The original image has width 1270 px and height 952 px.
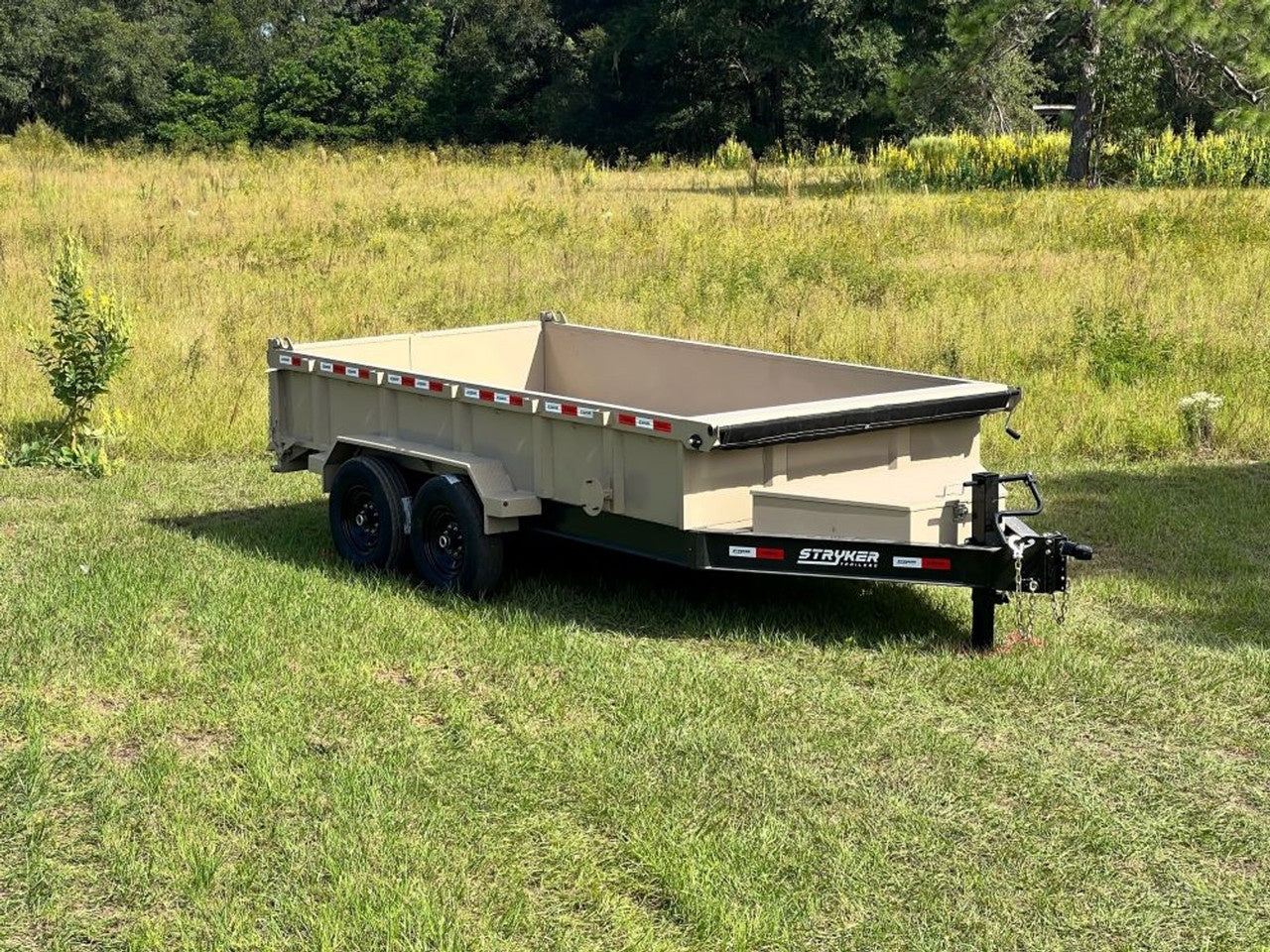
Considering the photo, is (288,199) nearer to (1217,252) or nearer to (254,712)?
(1217,252)

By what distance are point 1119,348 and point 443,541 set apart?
7812mm

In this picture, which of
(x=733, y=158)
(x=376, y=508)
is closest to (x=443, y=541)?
(x=376, y=508)

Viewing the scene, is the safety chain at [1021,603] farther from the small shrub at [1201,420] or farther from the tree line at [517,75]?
the tree line at [517,75]

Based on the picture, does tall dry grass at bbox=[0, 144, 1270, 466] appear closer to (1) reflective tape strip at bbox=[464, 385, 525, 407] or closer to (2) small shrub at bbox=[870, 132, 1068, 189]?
(2) small shrub at bbox=[870, 132, 1068, 189]

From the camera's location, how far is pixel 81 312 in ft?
39.8

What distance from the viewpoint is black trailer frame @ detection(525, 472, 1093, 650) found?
7172 millimetres

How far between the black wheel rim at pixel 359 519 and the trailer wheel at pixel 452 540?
449 mm

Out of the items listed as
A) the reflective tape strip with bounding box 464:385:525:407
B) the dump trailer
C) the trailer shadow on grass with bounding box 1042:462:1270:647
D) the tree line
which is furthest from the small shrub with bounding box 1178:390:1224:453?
the tree line

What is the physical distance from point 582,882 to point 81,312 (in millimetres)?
8156

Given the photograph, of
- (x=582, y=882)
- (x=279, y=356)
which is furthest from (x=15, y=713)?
(x=279, y=356)

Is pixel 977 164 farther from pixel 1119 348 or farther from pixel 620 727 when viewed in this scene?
pixel 620 727

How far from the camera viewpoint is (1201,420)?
12.6 m

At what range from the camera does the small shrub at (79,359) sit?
475 inches

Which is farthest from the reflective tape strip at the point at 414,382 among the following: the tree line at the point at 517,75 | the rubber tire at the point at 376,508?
the tree line at the point at 517,75
